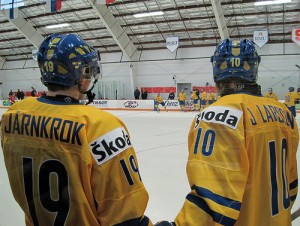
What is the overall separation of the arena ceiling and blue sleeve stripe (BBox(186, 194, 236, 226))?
52.1 ft

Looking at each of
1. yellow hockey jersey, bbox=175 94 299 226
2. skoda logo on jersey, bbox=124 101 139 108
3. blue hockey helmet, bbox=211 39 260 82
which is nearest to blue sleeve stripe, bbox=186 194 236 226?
yellow hockey jersey, bbox=175 94 299 226

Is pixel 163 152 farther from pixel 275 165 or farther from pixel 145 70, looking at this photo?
pixel 145 70

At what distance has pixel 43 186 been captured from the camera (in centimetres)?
128

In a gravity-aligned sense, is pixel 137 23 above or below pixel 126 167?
above

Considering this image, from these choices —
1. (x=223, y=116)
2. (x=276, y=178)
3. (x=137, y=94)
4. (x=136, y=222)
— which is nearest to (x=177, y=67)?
(x=137, y=94)

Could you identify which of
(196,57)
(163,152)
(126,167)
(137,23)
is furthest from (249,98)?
(196,57)

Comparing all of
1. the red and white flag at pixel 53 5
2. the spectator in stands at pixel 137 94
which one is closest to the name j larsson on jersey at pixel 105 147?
the red and white flag at pixel 53 5

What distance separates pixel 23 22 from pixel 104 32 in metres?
5.58

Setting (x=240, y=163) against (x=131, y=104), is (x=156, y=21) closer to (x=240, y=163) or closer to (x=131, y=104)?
(x=131, y=104)

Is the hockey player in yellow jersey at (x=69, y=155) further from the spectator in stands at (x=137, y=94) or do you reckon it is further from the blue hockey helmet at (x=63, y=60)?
the spectator in stands at (x=137, y=94)

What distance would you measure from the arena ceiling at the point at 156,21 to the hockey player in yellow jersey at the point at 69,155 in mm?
15578

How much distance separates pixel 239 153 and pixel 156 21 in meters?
19.5

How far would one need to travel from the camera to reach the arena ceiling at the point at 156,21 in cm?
1733

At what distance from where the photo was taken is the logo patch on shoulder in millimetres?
1177
